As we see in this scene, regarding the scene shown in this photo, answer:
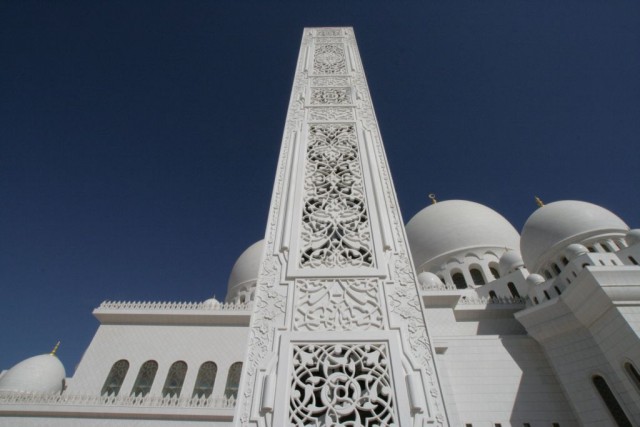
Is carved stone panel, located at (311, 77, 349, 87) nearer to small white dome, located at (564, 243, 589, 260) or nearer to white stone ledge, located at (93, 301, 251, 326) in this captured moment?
white stone ledge, located at (93, 301, 251, 326)

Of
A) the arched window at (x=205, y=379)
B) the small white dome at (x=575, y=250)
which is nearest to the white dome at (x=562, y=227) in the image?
the small white dome at (x=575, y=250)

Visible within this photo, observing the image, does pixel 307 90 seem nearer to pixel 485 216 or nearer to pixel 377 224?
pixel 377 224

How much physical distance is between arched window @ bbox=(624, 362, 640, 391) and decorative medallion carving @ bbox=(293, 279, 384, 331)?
6.73m

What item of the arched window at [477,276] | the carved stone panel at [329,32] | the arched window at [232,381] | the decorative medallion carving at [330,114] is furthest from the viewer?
the arched window at [477,276]

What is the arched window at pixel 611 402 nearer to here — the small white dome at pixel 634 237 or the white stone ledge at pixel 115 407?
the small white dome at pixel 634 237

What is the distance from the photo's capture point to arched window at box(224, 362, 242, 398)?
9188mm

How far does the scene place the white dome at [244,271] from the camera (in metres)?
15.6

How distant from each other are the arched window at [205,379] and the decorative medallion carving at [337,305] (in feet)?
28.2

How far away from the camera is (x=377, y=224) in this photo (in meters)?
2.92

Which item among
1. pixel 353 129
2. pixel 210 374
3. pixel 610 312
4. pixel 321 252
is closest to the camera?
pixel 321 252

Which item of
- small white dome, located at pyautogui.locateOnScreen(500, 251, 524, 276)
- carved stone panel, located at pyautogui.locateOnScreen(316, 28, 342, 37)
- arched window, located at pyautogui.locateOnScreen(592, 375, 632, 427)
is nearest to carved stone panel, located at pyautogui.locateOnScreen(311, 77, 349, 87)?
carved stone panel, located at pyautogui.locateOnScreen(316, 28, 342, 37)

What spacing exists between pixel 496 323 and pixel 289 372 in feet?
32.9

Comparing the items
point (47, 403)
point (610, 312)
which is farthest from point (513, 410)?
point (47, 403)

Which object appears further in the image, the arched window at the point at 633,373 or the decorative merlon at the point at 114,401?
the decorative merlon at the point at 114,401
